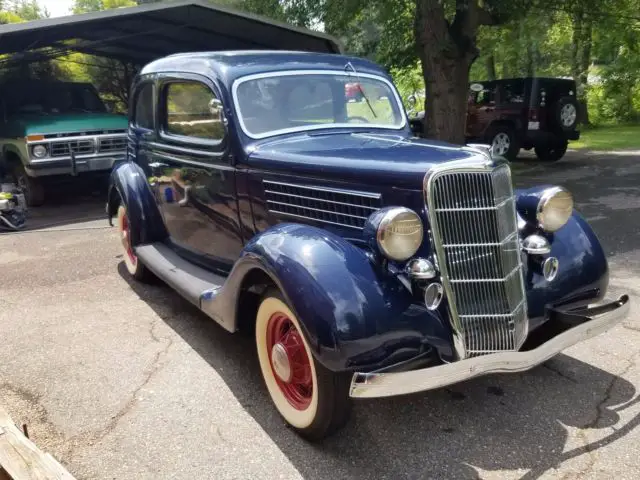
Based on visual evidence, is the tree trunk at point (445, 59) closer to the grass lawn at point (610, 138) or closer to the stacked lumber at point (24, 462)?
the grass lawn at point (610, 138)

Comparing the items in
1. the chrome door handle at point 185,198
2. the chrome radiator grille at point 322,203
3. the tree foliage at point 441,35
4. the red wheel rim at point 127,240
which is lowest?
the red wheel rim at point 127,240

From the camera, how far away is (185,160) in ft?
13.7

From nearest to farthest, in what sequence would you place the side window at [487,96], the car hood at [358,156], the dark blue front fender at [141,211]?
the car hood at [358,156] → the dark blue front fender at [141,211] → the side window at [487,96]

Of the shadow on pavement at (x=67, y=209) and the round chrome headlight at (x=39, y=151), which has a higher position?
the round chrome headlight at (x=39, y=151)

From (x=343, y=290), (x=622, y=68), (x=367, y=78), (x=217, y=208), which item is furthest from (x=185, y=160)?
(x=622, y=68)

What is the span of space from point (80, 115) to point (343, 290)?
8.33 metres

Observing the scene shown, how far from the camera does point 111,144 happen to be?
909 cm

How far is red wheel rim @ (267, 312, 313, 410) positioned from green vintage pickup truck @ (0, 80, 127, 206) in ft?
22.7

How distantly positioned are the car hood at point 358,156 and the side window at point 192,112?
1.55ft

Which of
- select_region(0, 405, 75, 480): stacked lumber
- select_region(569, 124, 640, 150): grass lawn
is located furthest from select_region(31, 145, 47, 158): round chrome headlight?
select_region(569, 124, 640, 150): grass lawn

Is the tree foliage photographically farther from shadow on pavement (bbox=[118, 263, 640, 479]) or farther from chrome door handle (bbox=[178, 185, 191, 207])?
shadow on pavement (bbox=[118, 263, 640, 479])

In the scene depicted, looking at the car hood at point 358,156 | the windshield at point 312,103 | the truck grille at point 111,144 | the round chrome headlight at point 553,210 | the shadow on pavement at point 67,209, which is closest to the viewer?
the car hood at point 358,156

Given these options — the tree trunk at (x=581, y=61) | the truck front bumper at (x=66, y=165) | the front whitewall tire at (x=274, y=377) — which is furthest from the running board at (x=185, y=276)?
the tree trunk at (x=581, y=61)

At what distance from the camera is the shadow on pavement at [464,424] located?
2.59 meters
